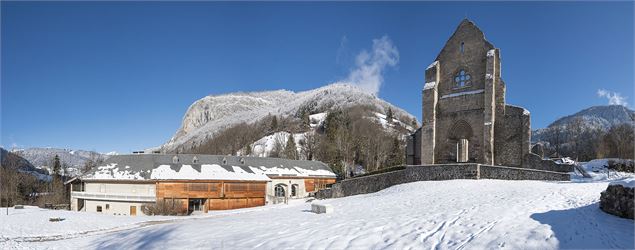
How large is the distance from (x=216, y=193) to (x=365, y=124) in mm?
71150

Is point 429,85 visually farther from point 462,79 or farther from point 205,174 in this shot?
point 205,174

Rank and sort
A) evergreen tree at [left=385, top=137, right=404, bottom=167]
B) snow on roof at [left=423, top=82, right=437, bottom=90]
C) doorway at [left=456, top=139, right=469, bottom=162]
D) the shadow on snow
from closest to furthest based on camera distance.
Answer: the shadow on snow, doorway at [left=456, top=139, right=469, bottom=162], snow on roof at [left=423, top=82, right=437, bottom=90], evergreen tree at [left=385, top=137, right=404, bottom=167]

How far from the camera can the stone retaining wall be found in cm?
1984

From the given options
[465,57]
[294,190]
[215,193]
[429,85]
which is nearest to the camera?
[465,57]

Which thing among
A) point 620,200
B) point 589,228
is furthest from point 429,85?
point 589,228

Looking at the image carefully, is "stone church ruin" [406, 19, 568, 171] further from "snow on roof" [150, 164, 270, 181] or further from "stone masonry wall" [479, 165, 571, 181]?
"snow on roof" [150, 164, 270, 181]

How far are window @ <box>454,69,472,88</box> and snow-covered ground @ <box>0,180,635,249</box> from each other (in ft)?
43.5

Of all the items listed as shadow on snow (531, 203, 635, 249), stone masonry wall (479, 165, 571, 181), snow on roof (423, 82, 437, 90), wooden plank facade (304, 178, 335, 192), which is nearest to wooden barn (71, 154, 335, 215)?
wooden plank facade (304, 178, 335, 192)

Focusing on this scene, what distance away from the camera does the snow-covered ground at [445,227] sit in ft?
27.0

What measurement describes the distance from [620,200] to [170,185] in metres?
30.8

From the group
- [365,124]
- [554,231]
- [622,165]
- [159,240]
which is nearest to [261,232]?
[159,240]

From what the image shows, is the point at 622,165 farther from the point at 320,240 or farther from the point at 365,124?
the point at 365,124

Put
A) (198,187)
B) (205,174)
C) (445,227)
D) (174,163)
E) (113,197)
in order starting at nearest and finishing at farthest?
(445,227)
(113,197)
(198,187)
(205,174)
(174,163)

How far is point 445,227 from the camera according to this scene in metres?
10.0
